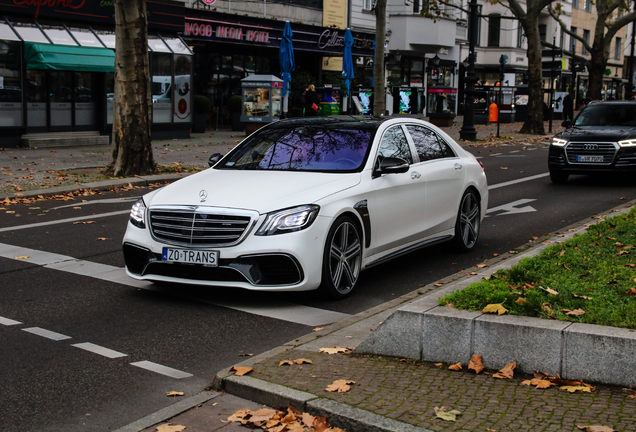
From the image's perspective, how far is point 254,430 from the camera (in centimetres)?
418

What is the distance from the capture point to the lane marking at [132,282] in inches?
254

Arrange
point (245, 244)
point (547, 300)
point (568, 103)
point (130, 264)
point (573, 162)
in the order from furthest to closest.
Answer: point (568, 103) < point (573, 162) < point (130, 264) < point (245, 244) < point (547, 300)

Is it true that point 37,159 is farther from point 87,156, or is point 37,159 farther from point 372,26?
point 372,26

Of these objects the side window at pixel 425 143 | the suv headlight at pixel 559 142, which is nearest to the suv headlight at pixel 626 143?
the suv headlight at pixel 559 142

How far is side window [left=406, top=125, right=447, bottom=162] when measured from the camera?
848cm

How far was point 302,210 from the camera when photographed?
656 cm

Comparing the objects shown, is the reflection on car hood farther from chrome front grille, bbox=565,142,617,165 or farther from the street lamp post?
the street lamp post

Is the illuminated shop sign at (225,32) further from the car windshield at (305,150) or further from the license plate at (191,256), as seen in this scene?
the license plate at (191,256)

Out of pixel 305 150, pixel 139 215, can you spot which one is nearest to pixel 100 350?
pixel 139 215

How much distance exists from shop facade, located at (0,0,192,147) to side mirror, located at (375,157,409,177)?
1638 centimetres

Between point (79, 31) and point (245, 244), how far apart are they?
63.5 feet

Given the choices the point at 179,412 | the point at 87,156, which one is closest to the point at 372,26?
the point at 87,156

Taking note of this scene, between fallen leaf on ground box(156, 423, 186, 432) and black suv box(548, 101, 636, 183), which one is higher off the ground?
black suv box(548, 101, 636, 183)

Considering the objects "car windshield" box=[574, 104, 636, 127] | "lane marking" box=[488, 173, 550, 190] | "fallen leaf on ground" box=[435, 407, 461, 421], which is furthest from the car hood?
"car windshield" box=[574, 104, 636, 127]
